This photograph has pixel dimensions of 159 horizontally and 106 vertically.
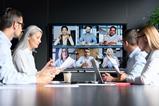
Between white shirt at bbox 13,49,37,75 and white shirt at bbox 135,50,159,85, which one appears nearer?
white shirt at bbox 135,50,159,85

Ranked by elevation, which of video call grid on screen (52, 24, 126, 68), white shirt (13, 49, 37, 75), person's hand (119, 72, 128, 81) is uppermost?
video call grid on screen (52, 24, 126, 68)

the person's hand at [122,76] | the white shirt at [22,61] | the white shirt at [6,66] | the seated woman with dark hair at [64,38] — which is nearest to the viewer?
the white shirt at [6,66]

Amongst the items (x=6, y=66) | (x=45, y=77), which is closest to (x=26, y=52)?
(x=45, y=77)

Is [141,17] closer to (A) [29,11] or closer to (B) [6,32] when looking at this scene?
(A) [29,11]

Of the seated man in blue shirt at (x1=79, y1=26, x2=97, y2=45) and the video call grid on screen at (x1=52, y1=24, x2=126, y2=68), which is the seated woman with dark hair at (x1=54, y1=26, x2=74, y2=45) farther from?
the seated man in blue shirt at (x1=79, y1=26, x2=97, y2=45)

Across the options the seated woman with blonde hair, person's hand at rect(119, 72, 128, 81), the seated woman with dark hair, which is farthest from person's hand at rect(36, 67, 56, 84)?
the seated woman with dark hair

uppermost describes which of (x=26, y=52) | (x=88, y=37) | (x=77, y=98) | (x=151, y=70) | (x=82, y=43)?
(x=88, y=37)

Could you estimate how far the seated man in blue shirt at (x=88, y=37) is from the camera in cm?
805

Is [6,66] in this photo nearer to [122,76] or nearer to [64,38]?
[122,76]

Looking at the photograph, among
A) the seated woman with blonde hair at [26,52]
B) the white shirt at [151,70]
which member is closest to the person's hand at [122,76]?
the white shirt at [151,70]

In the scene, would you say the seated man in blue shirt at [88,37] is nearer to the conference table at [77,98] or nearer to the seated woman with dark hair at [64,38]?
the seated woman with dark hair at [64,38]

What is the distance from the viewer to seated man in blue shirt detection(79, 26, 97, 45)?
26.4 ft

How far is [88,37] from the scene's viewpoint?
808 centimetres

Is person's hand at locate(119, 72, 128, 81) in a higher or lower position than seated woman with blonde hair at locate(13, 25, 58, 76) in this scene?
lower
